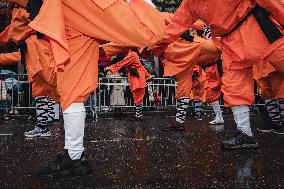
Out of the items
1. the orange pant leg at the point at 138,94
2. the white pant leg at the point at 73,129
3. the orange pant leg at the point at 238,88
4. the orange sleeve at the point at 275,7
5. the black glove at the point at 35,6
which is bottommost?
the white pant leg at the point at 73,129

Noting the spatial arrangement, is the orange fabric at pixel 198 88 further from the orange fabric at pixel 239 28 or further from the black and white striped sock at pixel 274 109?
the orange fabric at pixel 239 28

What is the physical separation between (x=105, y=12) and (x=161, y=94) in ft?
31.6

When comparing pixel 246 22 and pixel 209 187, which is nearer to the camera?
pixel 209 187

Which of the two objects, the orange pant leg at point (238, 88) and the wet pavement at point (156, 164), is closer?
the wet pavement at point (156, 164)

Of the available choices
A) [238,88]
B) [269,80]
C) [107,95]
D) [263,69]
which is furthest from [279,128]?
[107,95]

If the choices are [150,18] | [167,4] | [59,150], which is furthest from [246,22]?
[167,4]

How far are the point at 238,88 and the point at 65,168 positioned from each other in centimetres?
194

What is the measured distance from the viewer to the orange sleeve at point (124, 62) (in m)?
9.19

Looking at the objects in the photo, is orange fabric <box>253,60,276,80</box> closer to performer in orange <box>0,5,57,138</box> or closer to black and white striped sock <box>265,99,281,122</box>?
black and white striped sock <box>265,99,281,122</box>

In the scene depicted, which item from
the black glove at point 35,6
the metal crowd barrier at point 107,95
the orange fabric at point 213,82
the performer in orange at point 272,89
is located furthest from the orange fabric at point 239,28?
the metal crowd barrier at point 107,95

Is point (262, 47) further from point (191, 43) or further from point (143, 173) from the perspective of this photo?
point (191, 43)

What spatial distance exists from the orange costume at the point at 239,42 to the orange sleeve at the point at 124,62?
16.9 feet

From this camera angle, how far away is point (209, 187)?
7.59 ft

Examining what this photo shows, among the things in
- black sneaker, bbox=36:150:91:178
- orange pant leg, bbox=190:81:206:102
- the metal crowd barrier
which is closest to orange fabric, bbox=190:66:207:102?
orange pant leg, bbox=190:81:206:102
